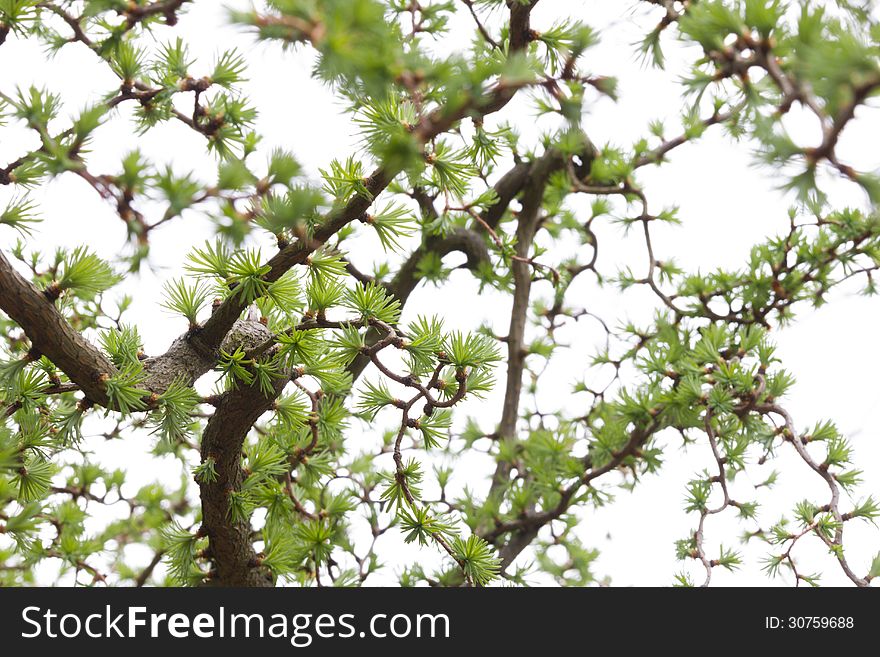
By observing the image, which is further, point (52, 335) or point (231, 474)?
point (231, 474)

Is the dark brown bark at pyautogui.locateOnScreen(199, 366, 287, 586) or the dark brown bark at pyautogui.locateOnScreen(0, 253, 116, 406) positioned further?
the dark brown bark at pyautogui.locateOnScreen(199, 366, 287, 586)

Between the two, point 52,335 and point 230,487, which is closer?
point 52,335

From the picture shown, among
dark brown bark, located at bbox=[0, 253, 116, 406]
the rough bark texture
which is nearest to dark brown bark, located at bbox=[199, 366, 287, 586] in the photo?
the rough bark texture

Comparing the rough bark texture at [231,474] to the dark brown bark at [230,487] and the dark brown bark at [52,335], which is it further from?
the dark brown bark at [52,335]

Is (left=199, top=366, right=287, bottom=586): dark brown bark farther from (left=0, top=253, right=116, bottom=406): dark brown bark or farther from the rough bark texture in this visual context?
(left=0, top=253, right=116, bottom=406): dark brown bark

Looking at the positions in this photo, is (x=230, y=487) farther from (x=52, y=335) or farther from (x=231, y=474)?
(x=52, y=335)

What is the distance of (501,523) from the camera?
1.15 meters

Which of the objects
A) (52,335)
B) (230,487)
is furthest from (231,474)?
(52,335)

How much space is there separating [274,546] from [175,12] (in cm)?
57

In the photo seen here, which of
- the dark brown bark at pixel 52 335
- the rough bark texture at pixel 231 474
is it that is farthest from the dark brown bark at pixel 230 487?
the dark brown bark at pixel 52 335

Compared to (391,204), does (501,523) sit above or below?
below
